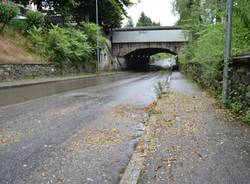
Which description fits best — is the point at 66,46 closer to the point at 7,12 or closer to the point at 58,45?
the point at 58,45

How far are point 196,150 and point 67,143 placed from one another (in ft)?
7.95

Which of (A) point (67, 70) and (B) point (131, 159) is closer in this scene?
(B) point (131, 159)

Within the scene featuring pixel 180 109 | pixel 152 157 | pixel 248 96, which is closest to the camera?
pixel 152 157

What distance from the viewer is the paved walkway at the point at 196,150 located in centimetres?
433

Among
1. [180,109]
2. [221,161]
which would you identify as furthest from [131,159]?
[180,109]

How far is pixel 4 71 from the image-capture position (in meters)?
22.8

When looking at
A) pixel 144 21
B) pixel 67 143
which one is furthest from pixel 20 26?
pixel 144 21

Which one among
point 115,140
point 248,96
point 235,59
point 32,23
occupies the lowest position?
point 115,140

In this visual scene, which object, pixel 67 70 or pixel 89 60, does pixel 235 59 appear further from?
pixel 89 60

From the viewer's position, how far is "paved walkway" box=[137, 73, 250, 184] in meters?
4.33

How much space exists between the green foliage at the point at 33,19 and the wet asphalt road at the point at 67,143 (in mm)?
22138

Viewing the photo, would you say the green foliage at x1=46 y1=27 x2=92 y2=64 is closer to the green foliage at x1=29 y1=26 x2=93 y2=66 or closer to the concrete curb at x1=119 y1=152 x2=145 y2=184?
the green foliage at x1=29 y1=26 x2=93 y2=66

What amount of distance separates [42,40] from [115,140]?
84.0 feet

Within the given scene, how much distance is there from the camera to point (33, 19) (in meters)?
31.8
